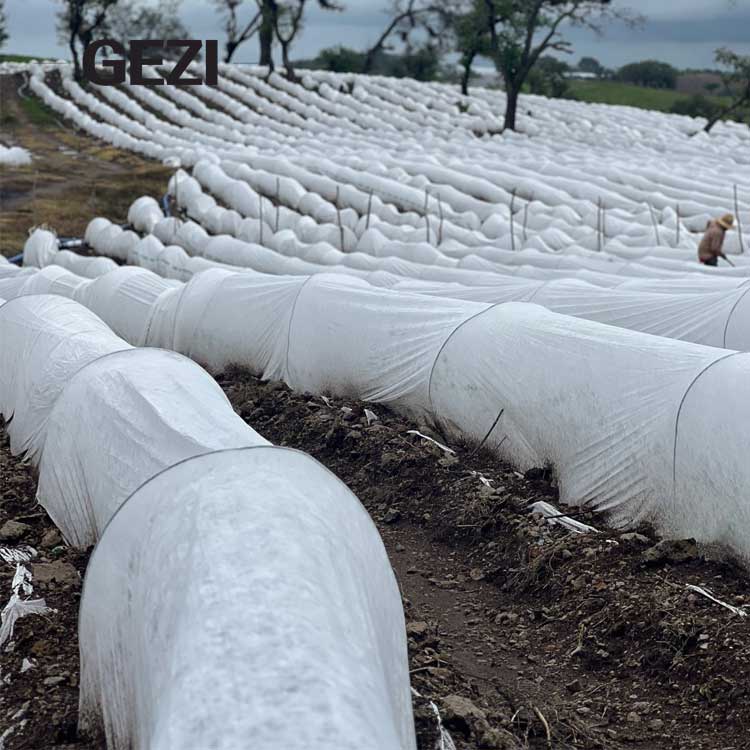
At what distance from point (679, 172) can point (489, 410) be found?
17.6 metres

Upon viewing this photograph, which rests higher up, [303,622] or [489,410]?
[303,622]

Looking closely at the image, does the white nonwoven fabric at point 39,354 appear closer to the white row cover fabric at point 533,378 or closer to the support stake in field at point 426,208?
the white row cover fabric at point 533,378

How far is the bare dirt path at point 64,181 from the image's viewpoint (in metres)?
21.1

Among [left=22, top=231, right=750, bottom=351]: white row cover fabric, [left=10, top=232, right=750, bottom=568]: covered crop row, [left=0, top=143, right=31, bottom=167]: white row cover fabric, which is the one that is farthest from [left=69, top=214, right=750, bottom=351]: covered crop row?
[left=0, top=143, right=31, bottom=167]: white row cover fabric

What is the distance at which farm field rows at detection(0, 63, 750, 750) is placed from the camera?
3.29 metres

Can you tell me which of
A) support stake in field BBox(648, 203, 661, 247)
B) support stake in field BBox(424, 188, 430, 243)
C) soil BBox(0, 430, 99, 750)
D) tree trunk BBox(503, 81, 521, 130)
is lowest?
soil BBox(0, 430, 99, 750)

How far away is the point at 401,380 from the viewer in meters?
8.55

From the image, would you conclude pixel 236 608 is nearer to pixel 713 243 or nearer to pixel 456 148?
pixel 713 243

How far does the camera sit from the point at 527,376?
7.41m

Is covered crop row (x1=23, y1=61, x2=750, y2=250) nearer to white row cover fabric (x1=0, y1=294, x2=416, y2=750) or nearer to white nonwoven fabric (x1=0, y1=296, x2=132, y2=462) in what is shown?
white nonwoven fabric (x1=0, y1=296, x2=132, y2=462)

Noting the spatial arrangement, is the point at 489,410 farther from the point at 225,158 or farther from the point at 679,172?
the point at 225,158

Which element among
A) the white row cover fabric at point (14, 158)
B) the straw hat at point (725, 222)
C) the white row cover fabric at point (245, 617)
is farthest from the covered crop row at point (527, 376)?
the white row cover fabric at point (14, 158)

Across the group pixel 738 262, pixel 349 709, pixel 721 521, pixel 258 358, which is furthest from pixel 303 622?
pixel 738 262

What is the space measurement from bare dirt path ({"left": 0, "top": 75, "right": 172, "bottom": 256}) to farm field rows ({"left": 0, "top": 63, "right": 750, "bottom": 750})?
18.7ft
